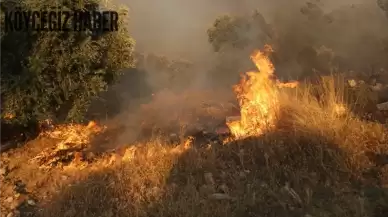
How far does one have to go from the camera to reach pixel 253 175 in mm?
6305

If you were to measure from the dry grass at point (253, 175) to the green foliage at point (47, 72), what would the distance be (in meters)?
0.99

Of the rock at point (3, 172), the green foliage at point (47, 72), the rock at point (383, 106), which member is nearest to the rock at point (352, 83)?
the rock at point (383, 106)

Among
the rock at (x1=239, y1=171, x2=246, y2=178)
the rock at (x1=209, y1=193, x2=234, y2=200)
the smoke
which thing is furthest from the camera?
the smoke

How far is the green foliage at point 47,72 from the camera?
22.6 feet

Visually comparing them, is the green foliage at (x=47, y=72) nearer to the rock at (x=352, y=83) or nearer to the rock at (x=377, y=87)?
the rock at (x=352, y=83)

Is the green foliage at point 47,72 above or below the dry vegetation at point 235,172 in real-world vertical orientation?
above

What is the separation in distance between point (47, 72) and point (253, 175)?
3785 mm

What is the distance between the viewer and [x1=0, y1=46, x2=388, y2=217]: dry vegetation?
5621mm

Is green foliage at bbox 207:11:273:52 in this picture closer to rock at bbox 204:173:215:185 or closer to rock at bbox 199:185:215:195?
rock at bbox 204:173:215:185

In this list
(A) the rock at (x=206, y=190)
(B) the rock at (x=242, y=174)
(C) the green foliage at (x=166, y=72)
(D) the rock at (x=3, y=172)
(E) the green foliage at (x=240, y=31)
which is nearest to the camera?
(A) the rock at (x=206, y=190)

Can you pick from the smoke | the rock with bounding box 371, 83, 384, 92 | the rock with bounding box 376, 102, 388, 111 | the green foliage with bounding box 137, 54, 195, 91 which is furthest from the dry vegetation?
the green foliage with bounding box 137, 54, 195, 91

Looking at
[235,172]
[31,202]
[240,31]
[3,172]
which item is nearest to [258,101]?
[235,172]

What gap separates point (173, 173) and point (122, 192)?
0.82 metres

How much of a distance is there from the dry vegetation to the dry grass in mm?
15
